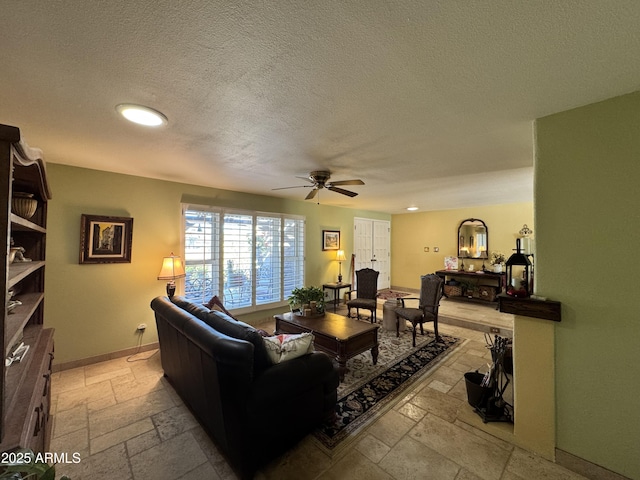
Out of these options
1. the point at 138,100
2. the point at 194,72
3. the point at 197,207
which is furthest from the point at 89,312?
the point at 194,72

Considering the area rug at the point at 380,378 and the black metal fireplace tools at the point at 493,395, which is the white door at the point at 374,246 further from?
the black metal fireplace tools at the point at 493,395

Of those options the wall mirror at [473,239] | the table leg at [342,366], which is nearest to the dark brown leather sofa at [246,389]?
the table leg at [342,366]

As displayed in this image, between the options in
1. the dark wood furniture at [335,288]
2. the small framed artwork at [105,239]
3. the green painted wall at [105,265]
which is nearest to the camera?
the green painted wall at [105,265]

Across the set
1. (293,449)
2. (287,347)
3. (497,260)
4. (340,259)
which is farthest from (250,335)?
(497,260)

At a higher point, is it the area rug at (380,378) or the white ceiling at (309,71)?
the white ceiling at (309,71)

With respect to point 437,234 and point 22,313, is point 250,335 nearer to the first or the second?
point 22,313

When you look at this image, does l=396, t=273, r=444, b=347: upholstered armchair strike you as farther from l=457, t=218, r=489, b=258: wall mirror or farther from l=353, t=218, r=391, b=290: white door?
l=457, t=218, r=489, b=258: wall mirror

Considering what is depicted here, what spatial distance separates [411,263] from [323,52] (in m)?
7.24

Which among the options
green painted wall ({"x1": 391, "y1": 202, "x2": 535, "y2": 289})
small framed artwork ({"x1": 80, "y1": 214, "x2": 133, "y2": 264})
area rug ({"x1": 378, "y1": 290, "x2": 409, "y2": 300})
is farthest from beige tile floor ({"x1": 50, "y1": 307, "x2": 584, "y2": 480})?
green painted wall ({"x1": 391, "y1": 202, "x2": 535, "y2": 289})

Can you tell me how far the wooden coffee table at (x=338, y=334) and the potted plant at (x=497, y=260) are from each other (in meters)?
4.49

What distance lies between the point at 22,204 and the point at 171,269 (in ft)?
5.98

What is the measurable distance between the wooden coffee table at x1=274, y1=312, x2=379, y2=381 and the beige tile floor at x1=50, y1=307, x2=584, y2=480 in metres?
0.65

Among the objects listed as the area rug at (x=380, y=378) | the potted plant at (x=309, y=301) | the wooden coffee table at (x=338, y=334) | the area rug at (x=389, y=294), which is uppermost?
the potted plant at (x=309, y=301)

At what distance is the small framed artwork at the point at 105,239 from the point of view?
319cm
